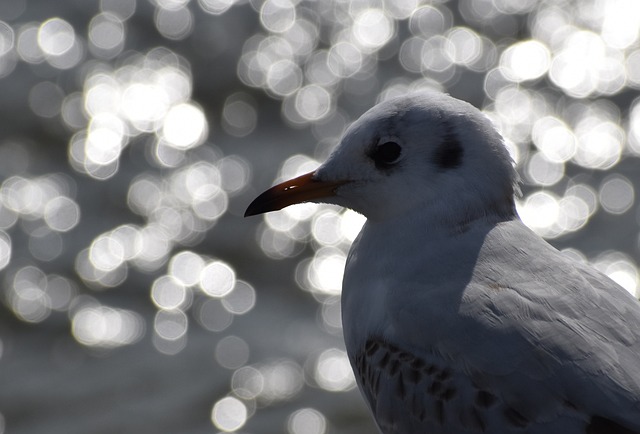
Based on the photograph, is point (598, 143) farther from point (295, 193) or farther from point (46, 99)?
point (295, 193)

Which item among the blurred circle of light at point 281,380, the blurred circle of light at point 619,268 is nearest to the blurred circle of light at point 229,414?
the blurred circle of light at point 281,380

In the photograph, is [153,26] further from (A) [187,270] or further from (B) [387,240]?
(B) [387,240]

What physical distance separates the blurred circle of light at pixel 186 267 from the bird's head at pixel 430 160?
441 cm

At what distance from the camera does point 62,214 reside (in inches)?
321

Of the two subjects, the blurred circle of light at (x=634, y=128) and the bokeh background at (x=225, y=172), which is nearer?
the bokeh background at (x=225, y=172)

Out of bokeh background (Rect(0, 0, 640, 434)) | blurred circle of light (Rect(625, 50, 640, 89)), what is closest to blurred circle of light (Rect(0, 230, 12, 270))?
bokeh background (Rect(0, 0, 640, 434))

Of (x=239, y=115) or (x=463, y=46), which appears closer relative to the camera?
(x=239, y=115)

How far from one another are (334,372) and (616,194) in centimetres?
271

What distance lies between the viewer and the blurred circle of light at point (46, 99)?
29.3 feet

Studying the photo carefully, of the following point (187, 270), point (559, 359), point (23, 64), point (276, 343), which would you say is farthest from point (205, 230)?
point (559, 359)

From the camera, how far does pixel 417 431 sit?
3.25 metres

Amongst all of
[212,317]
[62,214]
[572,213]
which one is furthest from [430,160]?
[62,214]

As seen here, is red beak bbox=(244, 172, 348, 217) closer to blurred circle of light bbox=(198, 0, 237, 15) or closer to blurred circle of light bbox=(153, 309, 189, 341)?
blurred circle of light bbox=(153, 309, 189, 341)

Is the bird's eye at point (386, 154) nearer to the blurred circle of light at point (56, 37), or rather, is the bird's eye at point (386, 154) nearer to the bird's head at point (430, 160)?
the bird's head at point (430, 160)
